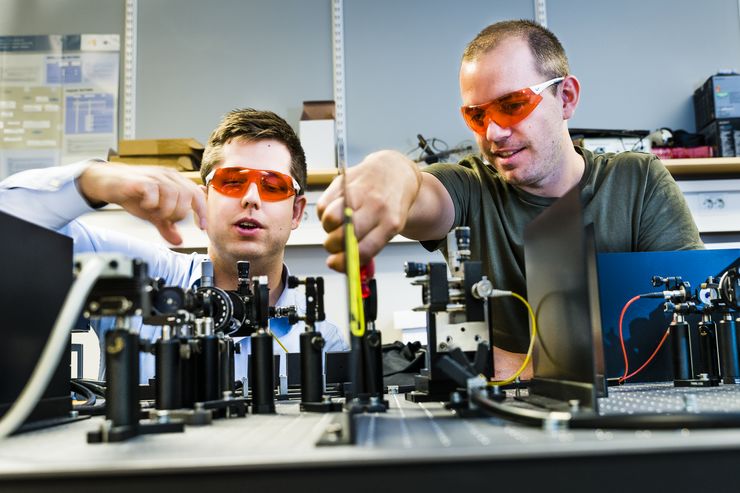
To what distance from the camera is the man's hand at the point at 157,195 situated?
94cm

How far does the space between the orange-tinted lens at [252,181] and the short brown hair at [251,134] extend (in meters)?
0.21

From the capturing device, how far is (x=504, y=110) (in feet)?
5.05

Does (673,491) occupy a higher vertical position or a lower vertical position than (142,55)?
lower

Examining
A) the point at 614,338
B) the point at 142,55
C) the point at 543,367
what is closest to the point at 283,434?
the point at 543,367

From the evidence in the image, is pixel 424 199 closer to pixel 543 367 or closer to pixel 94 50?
pixel 543 367

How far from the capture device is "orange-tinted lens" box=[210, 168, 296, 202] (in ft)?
5.42

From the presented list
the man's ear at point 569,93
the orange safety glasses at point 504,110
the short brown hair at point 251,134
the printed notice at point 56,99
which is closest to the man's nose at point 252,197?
the short brown hair at point 251,134

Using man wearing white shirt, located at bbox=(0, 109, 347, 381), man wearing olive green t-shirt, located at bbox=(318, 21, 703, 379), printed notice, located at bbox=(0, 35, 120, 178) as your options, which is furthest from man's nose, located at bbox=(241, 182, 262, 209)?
printed notice, located at bbox=(0, 35, 120, 178)

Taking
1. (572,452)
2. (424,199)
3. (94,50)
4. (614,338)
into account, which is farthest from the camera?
(94,50)

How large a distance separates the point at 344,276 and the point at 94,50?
9.46 ft

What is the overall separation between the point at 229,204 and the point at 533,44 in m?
0.93

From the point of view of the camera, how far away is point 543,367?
3.08 feet

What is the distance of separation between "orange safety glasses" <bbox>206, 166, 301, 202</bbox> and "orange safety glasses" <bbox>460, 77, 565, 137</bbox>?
0.51 meters

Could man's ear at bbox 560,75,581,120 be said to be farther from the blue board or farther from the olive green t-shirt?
the blue board
